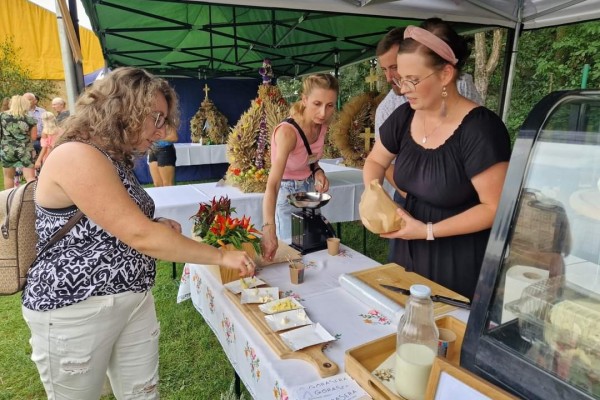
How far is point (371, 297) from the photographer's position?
4.70 ft

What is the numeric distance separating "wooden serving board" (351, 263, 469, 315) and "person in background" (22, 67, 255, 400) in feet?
1.77

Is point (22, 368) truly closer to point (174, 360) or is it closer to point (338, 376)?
point (174, 360)

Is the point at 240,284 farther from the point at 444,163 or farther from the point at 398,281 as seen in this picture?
the point at 444,163

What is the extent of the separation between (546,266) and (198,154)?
7933 millimetres

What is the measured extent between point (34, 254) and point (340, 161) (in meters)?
4.21

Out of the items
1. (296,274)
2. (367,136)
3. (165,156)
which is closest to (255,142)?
(367,136)

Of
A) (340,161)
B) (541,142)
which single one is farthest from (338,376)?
(340,161)

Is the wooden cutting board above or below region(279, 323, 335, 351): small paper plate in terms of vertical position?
below

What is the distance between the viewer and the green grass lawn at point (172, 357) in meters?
2.48

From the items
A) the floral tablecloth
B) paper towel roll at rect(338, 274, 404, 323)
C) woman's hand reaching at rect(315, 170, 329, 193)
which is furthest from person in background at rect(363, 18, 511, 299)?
woman's hand reaching at rect(315, 170, 329, 193)

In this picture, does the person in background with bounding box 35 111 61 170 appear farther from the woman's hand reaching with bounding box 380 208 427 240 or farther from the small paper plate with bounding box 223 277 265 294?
the woman's hand reaching with bounding box 380 208 427 240

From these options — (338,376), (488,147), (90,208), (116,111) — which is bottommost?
(338,376)

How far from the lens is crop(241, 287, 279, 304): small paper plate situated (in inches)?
58.5

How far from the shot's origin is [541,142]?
82 cm
